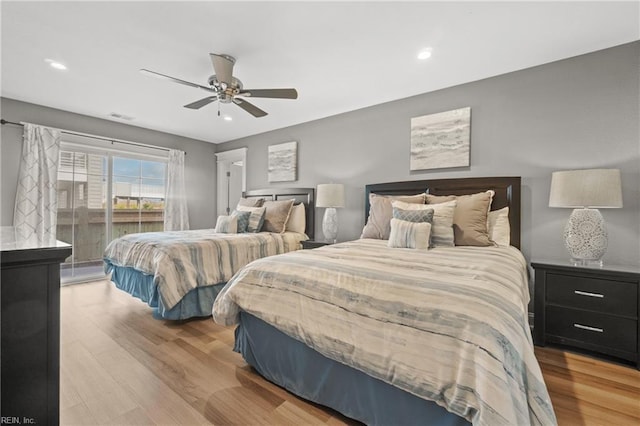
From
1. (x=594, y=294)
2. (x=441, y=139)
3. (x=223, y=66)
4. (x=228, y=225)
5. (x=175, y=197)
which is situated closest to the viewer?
(x=594, y=294)

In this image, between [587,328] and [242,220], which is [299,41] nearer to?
[242,220]

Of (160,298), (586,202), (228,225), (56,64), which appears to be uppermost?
(56,64)

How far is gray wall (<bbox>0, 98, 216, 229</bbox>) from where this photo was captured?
11.6ft

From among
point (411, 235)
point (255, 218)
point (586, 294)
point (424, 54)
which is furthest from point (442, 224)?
point (255, 218)

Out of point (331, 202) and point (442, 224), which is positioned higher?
point (331, 202)

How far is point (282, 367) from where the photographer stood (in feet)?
5.69

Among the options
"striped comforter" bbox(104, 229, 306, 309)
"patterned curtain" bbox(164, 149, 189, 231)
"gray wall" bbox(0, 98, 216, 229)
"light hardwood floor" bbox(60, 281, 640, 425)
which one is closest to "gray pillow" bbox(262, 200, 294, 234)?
"striped comforter" bbox(104, 229, 306, 309)

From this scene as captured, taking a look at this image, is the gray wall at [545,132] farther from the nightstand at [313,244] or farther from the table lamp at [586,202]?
the nightstand at [313,244]

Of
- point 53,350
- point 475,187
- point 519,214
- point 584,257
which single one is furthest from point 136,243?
point 584,257

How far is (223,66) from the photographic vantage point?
2.41 metres

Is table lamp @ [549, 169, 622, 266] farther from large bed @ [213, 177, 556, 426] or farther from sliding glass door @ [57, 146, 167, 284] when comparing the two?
sliding glass door @ [57, 146, 167, 284]


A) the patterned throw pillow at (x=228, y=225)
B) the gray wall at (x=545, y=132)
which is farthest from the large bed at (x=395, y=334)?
the patterned throw pillow at (x=228, y=225)

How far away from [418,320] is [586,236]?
6.50 ft

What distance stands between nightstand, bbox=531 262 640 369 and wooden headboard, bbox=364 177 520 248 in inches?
20.5
